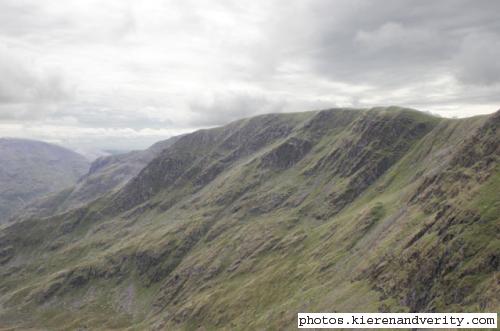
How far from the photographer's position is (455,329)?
227 feet

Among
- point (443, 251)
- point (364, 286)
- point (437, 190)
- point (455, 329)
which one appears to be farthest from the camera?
point (437, 190)

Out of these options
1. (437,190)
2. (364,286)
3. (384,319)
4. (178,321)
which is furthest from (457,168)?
(178,321)

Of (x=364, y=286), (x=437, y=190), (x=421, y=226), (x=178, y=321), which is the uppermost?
(x=437, y=190)

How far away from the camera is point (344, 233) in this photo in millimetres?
181500

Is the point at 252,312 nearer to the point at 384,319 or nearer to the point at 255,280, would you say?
the point at 255,280

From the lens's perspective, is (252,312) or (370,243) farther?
(252,312)

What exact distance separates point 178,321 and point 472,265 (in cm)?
14911

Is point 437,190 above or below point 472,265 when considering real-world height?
above

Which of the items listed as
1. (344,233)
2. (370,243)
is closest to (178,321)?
(344,233)

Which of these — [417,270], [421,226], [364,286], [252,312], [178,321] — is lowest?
[178,321]

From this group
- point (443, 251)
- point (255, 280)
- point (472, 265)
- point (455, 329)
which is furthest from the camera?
point (255, 280)

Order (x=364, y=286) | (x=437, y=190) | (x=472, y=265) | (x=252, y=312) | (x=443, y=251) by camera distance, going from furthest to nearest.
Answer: (x=252, y=312) < (x=437, y=190) < (x=364, y=286) < (x=443, y=251) < (x=472, y=265)

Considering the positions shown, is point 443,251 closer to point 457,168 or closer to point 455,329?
point 455,329

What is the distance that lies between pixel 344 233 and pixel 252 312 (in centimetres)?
5540
